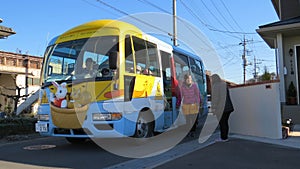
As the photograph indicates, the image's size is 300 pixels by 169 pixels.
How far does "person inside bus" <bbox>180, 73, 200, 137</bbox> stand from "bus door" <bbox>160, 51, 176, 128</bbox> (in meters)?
0.58

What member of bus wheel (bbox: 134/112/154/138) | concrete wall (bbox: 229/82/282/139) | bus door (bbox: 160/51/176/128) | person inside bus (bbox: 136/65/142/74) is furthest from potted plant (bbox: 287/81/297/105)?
person inside bus (bbox: 136/65/142/74)

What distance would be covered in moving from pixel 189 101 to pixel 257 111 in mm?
2115

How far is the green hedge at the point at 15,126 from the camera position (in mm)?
10180

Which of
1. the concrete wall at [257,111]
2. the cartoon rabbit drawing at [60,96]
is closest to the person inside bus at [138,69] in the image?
the cartoon rabbit drawing at [60,96]

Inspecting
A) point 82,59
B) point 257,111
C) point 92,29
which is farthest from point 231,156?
point 92,29

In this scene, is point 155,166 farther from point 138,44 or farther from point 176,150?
point 138,44

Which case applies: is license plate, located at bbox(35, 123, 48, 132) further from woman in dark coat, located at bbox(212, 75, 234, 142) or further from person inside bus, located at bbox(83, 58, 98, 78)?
woman in dark coat, located at bbox(212, 75, 234, 142)

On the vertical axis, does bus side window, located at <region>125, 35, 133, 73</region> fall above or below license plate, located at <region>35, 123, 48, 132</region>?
above

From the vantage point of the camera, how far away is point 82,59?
24.5 ft

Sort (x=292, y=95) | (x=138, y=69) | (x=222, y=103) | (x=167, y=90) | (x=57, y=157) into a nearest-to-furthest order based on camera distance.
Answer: (x=57, y=157), (x=138, y=69), (x=222, y=103), (x=167, y=90), (x=292, y=95)

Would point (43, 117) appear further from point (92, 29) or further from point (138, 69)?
point (138, 69)

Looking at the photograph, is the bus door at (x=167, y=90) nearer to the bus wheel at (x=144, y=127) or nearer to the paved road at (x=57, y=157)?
the bus wheel at (x=144, y=127)

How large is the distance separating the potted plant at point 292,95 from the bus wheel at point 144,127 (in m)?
6.76

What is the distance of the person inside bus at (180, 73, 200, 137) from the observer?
10.0 metres
